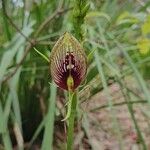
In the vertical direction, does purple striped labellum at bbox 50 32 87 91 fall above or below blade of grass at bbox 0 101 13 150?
below

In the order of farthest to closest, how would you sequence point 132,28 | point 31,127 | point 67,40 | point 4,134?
point 132,28, point 31,127, point 4,134, point 67,40

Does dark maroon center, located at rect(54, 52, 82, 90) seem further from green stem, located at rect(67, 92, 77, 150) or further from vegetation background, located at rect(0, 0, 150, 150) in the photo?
vegetation background, located at rect(0, 0, 150, 150)

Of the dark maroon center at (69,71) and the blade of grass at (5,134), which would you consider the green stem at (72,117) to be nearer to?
the dark maroon center at (69,71)

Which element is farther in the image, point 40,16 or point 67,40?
point 40,16

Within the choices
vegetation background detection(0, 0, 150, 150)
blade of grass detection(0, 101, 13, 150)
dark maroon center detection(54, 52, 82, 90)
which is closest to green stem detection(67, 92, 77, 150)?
dark maroon center detection(54, 52, 82, 90)

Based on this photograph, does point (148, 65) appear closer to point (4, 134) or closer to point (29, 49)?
point (29, 49)

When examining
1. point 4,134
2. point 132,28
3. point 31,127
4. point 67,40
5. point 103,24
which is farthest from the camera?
point 103,24

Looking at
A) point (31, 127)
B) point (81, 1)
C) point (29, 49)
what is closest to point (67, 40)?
point (81, 1)

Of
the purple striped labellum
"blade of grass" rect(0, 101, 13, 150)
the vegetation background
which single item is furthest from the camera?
the vegetation background
